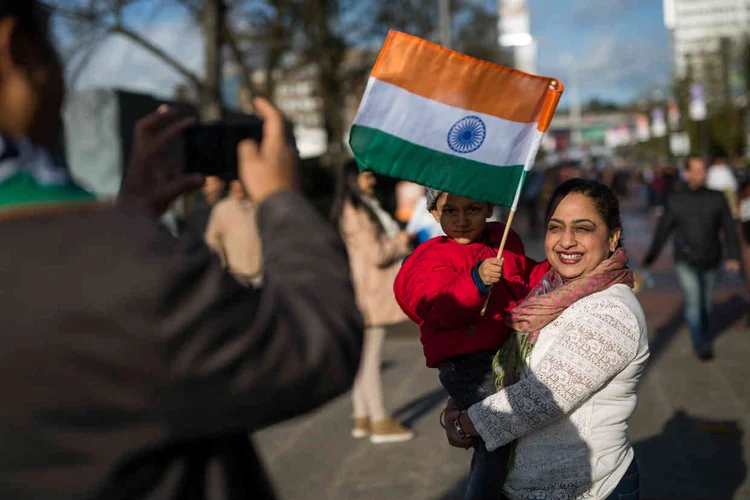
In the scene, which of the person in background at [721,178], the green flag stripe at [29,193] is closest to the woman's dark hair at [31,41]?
the green flag stripe at [29,193]

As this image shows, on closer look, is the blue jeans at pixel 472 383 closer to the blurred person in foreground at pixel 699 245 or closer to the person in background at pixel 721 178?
the blurred person in foreground at pixel 699 245

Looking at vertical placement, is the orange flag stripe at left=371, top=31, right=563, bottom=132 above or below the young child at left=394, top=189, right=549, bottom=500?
above

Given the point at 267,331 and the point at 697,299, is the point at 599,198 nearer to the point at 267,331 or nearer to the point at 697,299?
the point at 267,331

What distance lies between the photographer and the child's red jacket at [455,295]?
2912mm

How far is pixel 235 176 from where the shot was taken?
1.73m

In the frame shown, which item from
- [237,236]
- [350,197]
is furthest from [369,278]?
[237,236]

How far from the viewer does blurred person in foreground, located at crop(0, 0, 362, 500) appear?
1253mm

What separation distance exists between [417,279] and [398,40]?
785mm

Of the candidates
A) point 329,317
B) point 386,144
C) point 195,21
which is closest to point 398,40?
point 386,144

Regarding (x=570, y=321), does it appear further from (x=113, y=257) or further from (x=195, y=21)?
(x=195, y=21)

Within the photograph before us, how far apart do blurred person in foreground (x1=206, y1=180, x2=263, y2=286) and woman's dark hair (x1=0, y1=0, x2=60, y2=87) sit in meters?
6.07

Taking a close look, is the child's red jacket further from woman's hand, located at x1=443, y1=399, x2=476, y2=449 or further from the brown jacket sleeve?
the brown jacket sleeve

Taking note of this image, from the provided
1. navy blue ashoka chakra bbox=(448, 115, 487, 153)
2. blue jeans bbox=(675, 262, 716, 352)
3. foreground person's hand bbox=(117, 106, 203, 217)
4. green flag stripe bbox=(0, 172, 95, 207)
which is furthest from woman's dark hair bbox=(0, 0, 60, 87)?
blue jeans bbox=(675, 262, 716, 352)

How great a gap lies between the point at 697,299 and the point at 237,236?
4310mm
